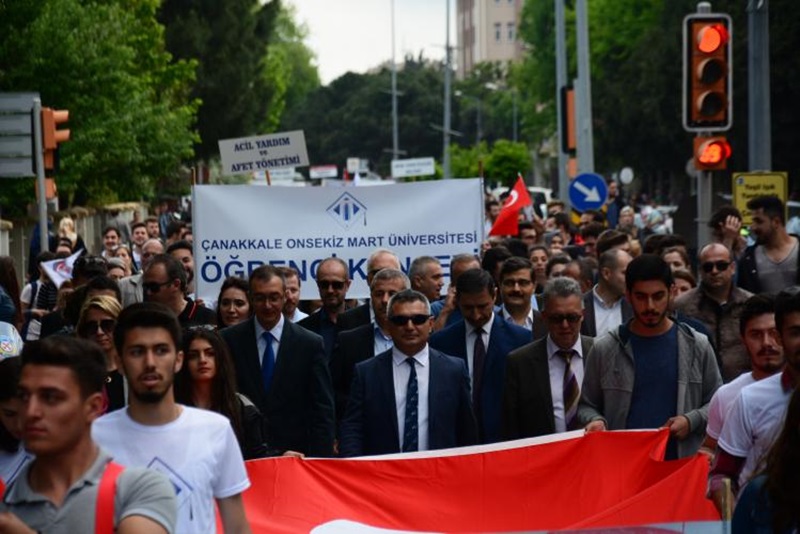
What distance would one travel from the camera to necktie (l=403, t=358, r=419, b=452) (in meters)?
8.96

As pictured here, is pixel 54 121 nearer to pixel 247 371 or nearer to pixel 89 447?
pixel 247 371

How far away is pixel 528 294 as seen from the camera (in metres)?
11.3

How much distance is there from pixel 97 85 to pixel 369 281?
16384 millimetres

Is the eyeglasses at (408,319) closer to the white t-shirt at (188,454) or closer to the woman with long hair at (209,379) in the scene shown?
the woman with long hair at (209,379)

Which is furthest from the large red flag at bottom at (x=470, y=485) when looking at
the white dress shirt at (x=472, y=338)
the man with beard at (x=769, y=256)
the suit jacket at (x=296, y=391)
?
the man with beard at (x=769, y=256)

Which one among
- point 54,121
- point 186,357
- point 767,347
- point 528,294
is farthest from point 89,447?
point 54,121

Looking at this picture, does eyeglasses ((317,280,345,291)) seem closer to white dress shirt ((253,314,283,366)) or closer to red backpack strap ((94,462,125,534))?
white dress shirt ((253,314,283,366))

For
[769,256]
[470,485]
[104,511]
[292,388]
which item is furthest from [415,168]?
[104,511]

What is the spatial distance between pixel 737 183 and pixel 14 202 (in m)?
13.9

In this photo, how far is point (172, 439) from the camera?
5.75 m

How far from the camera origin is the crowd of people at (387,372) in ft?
16.2

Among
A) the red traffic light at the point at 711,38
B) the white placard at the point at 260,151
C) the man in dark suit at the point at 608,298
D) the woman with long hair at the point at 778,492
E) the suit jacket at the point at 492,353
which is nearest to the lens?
the woman with long hair at the point at 778,492

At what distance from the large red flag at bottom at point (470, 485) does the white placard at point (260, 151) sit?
10.9 metres

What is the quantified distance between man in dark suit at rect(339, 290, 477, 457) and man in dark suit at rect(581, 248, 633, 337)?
2.93 m
